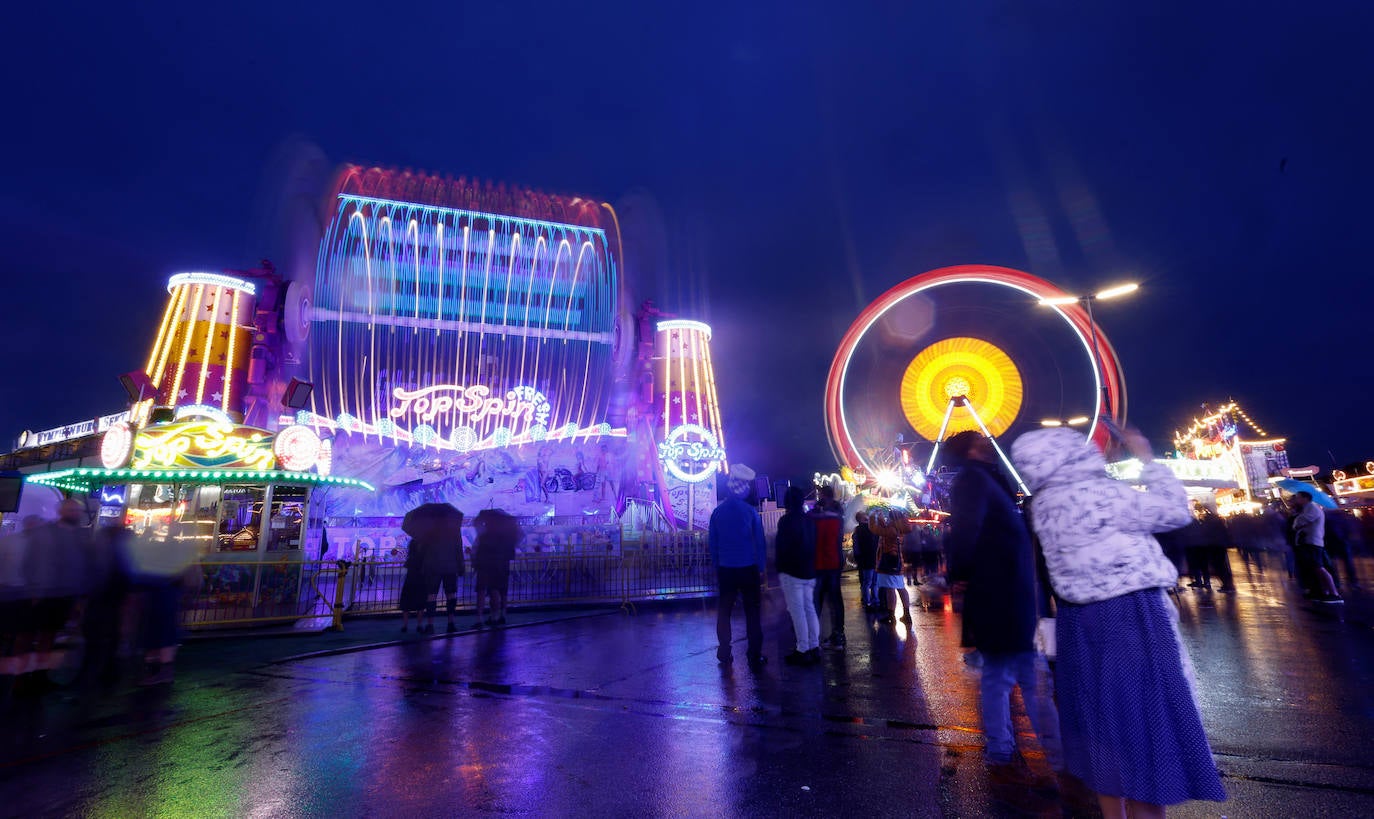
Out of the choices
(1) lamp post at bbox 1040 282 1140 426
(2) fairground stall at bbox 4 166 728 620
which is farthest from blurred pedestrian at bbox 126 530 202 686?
(2) fairground stall at bbox 4 166 728 620

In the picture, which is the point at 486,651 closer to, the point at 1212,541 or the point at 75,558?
the point at 75,558

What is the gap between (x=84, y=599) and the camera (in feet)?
21.2

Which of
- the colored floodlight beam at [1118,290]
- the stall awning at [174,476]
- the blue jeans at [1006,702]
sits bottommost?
the blue jeans at [1006,702]

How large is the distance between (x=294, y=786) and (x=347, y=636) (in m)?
6.91

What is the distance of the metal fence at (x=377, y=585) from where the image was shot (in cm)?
1040

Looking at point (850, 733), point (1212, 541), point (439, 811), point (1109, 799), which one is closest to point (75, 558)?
point (439, 811)

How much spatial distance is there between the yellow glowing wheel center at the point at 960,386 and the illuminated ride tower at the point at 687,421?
15141mm

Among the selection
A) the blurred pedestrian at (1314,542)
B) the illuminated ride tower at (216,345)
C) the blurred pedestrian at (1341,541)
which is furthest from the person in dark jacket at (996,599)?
Answer: the illuminated ride tower at (216,345)

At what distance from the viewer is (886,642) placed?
7.63 metres

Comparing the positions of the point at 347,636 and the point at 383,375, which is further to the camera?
the point at 383,375

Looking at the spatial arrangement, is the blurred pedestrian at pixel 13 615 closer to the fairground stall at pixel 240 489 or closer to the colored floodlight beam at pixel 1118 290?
the fairground stall at pixel 240 489

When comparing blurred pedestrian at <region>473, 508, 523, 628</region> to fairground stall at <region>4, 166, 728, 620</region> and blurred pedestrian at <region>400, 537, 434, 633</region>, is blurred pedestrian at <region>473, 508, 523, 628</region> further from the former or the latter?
fairground stall at <region>4, 166, 728, 620</region>

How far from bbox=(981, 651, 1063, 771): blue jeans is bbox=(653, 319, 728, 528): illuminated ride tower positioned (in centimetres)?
3359

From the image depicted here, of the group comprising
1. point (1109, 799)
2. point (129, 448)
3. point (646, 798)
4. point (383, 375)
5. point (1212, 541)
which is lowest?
point (646, 798)
